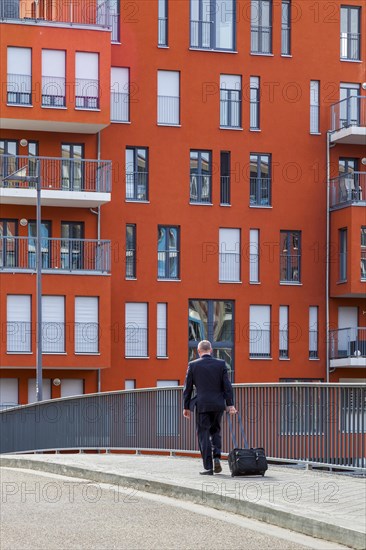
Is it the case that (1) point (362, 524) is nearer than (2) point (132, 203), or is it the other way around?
(1) point (362, 524)

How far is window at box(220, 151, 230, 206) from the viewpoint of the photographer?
53.8 meters

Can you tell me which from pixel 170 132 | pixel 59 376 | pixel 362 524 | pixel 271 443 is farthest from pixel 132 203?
pixel 362 524

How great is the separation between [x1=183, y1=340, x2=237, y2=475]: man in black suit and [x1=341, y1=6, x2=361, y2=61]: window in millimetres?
40547

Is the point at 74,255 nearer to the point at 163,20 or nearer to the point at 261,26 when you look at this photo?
the point at 163,20

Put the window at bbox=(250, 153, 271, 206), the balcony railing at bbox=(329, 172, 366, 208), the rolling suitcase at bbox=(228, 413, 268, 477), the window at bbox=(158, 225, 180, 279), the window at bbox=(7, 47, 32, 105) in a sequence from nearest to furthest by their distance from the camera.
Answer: the rolling suitcase at bbox=(228, 413, 268, 477), the window at bbox=(7, 47, 32, 105), the window at bbox=(158, 225, 180, 279), the balcony railing at bbox=(329, 172, 366, 208), the window at bbox=(250, 153, 271, 206)

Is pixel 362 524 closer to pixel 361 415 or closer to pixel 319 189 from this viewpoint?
pixel 361 415

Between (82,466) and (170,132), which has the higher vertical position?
(170,132)

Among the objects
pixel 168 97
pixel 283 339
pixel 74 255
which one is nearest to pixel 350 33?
pixel 168 97

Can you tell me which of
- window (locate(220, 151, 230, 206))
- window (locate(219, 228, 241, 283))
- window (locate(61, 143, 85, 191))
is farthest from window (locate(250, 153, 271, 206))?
window (locate(61, 143, 85, 191))

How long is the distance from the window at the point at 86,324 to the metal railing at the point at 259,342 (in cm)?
731

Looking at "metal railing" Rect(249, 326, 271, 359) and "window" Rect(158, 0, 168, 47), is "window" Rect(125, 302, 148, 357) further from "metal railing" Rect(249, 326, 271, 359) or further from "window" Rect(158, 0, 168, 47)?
"window" Rect(158, 0, 168, 47)

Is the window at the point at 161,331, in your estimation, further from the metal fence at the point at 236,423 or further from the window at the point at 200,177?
the metal fence at the point at 236,423

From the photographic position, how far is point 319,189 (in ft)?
180

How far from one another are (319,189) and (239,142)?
152 inches
